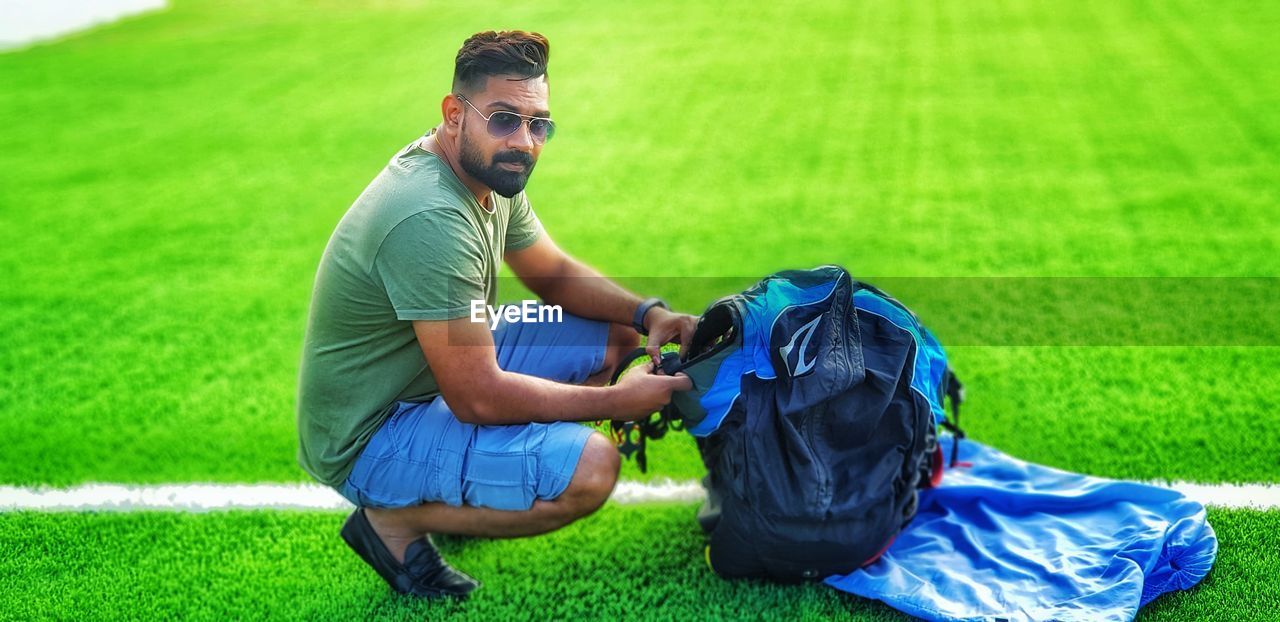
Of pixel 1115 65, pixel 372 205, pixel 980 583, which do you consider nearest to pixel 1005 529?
pixel 980 583

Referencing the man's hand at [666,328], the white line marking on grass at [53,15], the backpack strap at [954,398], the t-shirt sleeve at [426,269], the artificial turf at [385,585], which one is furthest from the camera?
the white line marking on grass at [53,15]

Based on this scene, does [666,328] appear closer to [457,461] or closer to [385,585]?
[457,461]

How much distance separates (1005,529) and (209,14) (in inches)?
417

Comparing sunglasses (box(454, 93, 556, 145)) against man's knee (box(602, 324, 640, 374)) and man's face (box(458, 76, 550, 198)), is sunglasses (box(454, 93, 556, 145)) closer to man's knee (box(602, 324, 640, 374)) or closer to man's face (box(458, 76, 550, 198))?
man's face (box(458, 76, 550, 198))

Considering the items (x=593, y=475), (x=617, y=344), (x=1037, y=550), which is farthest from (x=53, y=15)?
(x=1037, y=550)

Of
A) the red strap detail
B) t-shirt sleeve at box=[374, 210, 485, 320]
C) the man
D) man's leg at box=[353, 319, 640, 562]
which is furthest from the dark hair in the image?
the red strap detail

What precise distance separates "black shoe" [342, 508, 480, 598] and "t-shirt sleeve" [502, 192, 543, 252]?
3.03ft

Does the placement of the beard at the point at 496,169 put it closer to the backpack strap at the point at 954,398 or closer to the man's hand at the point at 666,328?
the man's hand at the point at 666,328

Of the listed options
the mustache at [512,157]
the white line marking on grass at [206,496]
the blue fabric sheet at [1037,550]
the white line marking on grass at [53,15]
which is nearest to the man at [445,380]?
the mustache at [512,157]

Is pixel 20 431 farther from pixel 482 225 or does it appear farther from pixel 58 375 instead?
pixel 482 225

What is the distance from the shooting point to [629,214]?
6.32 m

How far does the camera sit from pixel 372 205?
293 cm

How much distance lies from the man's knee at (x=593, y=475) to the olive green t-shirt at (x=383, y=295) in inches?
20.0

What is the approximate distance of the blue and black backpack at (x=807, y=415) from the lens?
2992 millimetres
